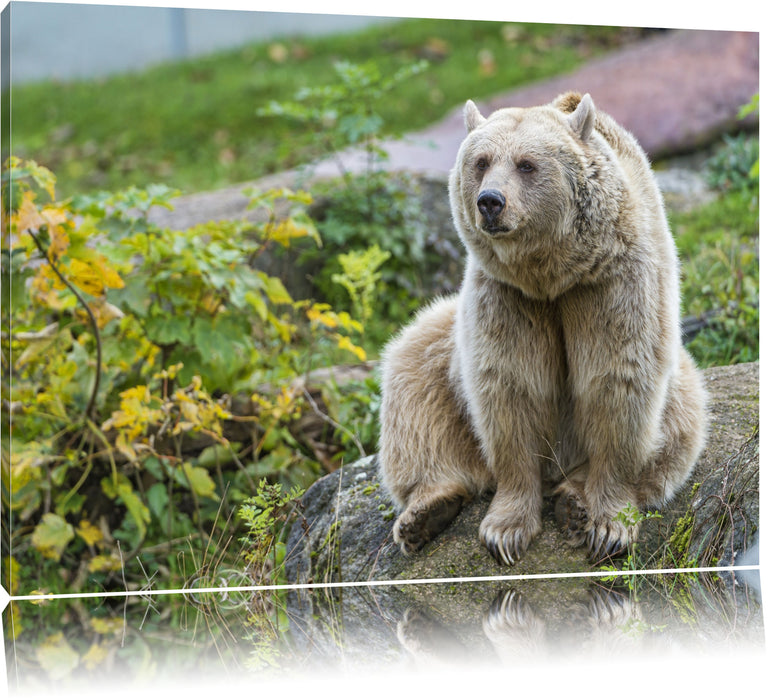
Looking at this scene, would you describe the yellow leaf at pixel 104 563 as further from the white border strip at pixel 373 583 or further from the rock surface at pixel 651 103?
the rock surface at pixel 651 103

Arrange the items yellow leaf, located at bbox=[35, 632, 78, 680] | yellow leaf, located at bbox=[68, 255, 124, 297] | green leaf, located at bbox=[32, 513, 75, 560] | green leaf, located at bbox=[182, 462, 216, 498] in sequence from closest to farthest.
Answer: yellow leaf, located at bbox=[35, 632, 78, 680] → yellow leaf, located at bbox=[68, 255, 124, 297] → green leaf, located at bbox=[32, 513, 75, 560] → green leaf, located at bbox=[182, 462, 216, 498]

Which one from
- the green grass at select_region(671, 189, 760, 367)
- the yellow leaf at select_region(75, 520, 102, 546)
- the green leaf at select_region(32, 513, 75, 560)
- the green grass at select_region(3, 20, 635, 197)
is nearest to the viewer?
the green leaf at select_region(32, 513, 75, 560)

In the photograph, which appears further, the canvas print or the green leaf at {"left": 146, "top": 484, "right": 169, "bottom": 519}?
the green leaf at {"left": 146, "top": 484, "right": 169, "bottom": 519}

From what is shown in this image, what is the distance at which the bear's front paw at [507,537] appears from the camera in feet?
10.5

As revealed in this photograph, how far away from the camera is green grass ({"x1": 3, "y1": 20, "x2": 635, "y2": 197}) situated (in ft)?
24.8

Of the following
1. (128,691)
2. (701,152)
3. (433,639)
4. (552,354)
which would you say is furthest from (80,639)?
(701,152)

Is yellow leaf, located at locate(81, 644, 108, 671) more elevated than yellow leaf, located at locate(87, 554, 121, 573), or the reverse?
yellow leaf, located at locate(81, 644, 108, 671)

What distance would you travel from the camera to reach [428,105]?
300 inches

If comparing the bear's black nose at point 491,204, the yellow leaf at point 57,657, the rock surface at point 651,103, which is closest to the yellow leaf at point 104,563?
the yellow leaf at point 57,657

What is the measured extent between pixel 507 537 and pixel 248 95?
5.75 meters

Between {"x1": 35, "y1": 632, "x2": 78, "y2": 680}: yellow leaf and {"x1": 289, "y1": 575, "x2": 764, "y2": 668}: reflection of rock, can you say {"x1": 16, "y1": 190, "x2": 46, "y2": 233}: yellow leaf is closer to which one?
{"x1": 35, "y1": 632, "x2": 78, "y2": 680}: yellow leaf

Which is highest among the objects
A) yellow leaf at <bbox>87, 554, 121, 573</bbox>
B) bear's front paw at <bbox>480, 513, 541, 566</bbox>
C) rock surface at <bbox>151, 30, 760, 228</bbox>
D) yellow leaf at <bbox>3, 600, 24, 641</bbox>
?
rock surface at <bbox>151, 30, 760, 228</bbox>

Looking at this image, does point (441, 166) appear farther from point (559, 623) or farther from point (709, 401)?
point (559, 623)

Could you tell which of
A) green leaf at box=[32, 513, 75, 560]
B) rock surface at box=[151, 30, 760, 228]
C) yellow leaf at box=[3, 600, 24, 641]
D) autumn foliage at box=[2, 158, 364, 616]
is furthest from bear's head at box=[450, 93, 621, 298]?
rock surface at box=[151, 30, 760, 228]
